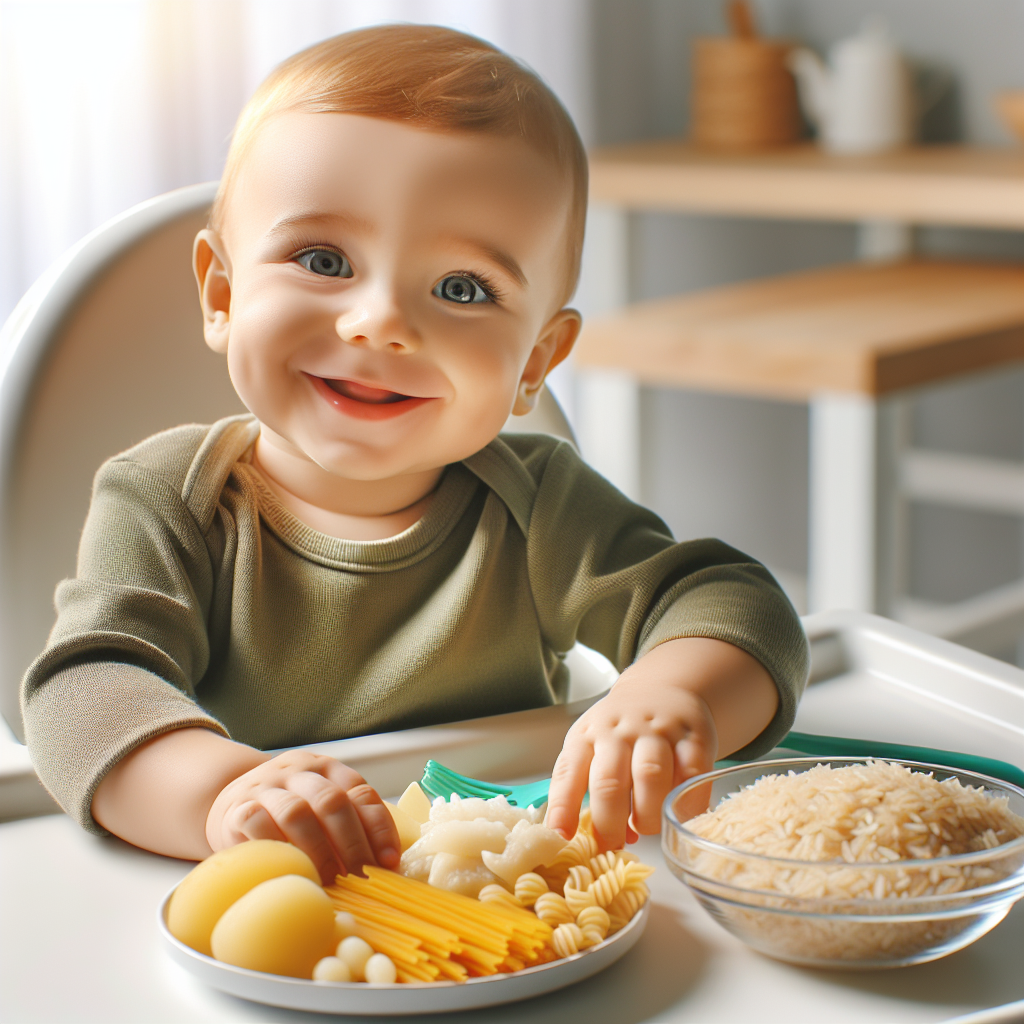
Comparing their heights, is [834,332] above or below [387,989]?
below

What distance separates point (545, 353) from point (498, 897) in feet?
0.96

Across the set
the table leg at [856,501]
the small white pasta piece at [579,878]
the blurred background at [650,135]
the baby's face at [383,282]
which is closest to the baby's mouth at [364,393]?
the baby's face at [383,282]

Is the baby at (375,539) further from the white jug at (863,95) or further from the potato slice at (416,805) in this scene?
the white jug at (863,95)

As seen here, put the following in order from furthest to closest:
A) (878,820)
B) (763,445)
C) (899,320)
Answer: (763,445), (899,320), (878,820)

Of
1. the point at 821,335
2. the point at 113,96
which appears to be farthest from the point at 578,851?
the point at 113,96

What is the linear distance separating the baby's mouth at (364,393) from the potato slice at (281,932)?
0.73 ft

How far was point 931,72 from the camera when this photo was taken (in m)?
2.30

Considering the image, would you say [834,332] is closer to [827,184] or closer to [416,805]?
[827,184]

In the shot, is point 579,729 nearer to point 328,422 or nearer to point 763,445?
point 328,422

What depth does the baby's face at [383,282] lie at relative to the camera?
20.1 inches

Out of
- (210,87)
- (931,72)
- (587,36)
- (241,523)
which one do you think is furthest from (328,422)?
(931,72)

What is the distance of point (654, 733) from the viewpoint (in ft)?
1.58

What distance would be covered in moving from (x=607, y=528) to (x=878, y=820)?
27 centimetres

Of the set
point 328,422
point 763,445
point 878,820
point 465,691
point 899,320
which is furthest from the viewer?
point 763,445
